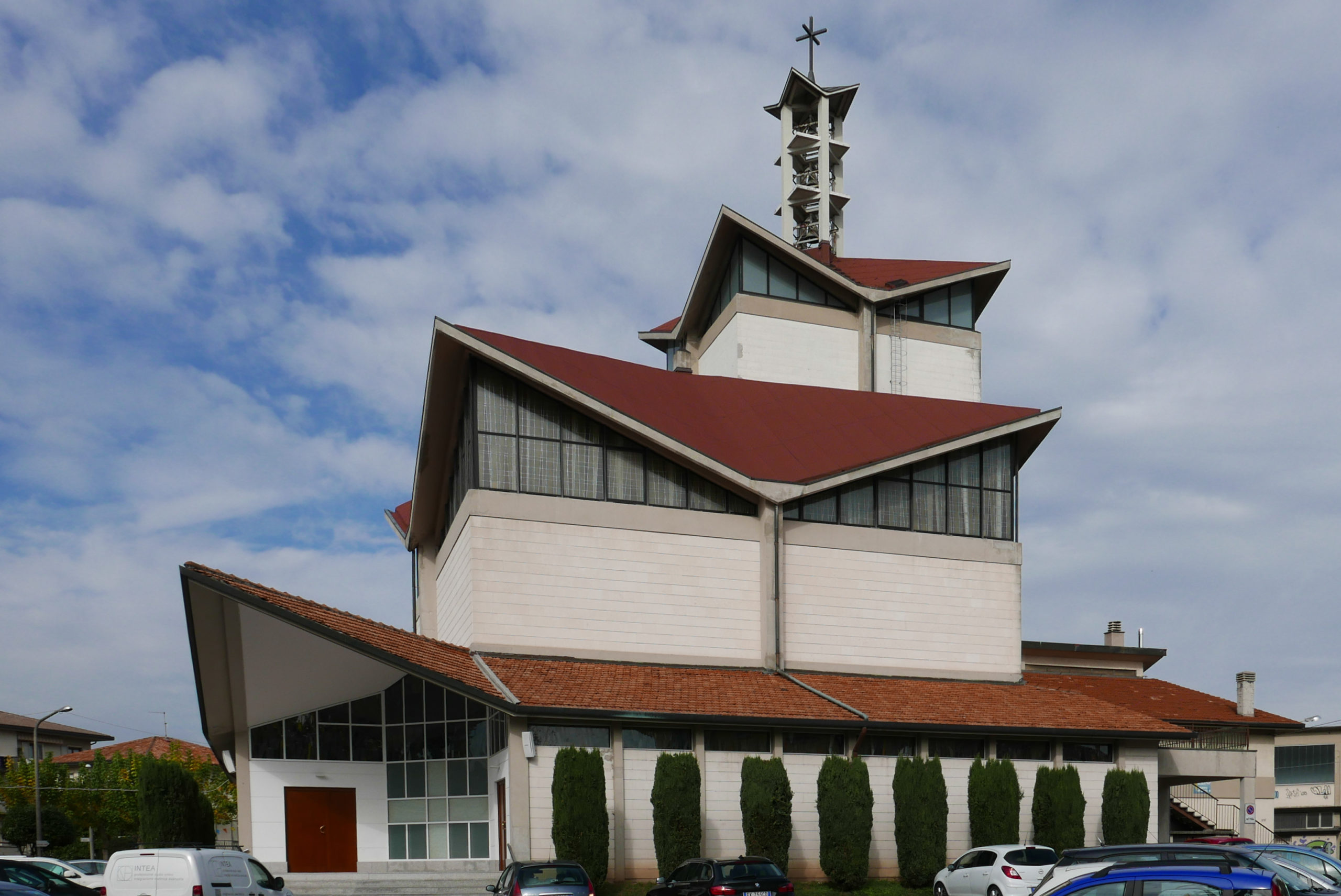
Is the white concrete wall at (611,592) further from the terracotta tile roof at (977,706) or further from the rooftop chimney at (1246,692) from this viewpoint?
the rooftop chimney at (1246,692)

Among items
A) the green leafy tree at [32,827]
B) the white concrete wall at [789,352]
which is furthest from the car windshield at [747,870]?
the green leafy tree at [32,827]

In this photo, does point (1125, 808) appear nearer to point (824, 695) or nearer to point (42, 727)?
point (824, 695)

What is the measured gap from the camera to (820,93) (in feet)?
174

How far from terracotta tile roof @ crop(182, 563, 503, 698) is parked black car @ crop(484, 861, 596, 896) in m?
6.63

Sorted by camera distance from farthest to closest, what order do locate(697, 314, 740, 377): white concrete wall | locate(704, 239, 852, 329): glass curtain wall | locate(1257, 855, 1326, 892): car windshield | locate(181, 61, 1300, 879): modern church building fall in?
locate(704, 239, 852, 329): glass curtain wall
locate(697, 314, 740, 377): white concrete wall
locate(181, 61, 1300, 879): modern church building
locate(1257, 855, 1326, 892): car windshield

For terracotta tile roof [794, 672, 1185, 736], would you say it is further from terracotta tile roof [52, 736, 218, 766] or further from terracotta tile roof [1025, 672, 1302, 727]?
terracotta tile roof [52, 736, 218, 766]

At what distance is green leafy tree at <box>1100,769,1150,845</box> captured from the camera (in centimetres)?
2859

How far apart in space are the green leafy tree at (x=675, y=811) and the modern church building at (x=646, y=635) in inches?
37.8

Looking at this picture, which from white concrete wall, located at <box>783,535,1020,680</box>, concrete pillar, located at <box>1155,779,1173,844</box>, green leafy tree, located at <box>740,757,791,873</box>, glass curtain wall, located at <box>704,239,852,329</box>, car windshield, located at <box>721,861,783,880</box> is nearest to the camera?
car windshield, located at <box>721,861,783,880</box>

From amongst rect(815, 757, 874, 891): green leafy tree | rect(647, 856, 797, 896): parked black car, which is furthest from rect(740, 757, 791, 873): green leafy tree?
rect(647, 856, 797, 896): parked black car

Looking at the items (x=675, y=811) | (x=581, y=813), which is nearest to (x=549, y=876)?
(x=581, y=813)

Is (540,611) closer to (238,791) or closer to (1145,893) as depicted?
(238,791)

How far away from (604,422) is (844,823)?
10.7m

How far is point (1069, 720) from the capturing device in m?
29.6
